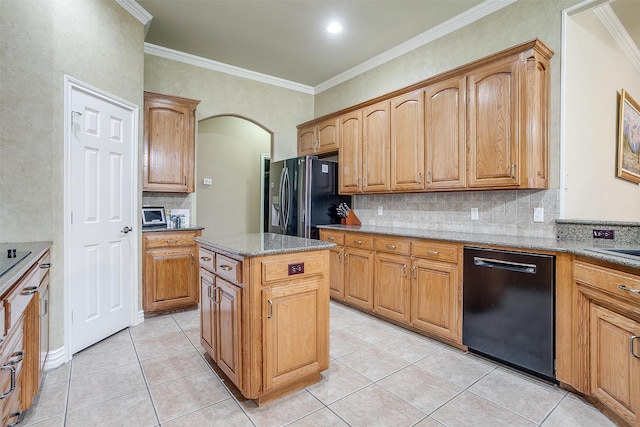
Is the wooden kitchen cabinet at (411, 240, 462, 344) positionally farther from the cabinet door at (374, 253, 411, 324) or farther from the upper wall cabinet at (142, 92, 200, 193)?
the upper wall cabinet at (142, 92, 200, 193)

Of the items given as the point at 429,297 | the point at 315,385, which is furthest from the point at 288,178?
the point at 315,385

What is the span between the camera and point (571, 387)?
2016mm

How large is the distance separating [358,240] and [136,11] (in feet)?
10.2

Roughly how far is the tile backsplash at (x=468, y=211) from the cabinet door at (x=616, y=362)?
94 centimetres

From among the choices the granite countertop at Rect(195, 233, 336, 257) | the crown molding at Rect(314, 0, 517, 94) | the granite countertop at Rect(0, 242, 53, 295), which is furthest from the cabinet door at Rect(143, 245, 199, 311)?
the crown molding at Rect(314, 0, 517, 94)

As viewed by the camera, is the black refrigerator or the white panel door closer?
the white panel door

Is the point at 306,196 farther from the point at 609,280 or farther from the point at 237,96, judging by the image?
the point at 609,280

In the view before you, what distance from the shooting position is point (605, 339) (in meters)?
1.77

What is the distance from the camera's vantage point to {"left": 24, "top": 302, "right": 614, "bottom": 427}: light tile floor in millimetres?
1751

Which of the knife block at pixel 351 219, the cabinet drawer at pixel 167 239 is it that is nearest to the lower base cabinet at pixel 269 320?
the cabinet drawer at pixel 167 239

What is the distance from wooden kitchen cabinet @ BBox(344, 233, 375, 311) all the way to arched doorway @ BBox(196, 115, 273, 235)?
280 cm

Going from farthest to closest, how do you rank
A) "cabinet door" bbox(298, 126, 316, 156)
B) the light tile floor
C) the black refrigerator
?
"cabinet door" bbox(298, 126, 316, 156), the black refrigerator, the light tile floor

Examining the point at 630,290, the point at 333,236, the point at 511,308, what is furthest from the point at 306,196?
the point at 630,290

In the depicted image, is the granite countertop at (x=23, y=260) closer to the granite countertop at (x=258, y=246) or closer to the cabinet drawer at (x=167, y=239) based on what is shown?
the granite countertop at (x=258, y=246)
